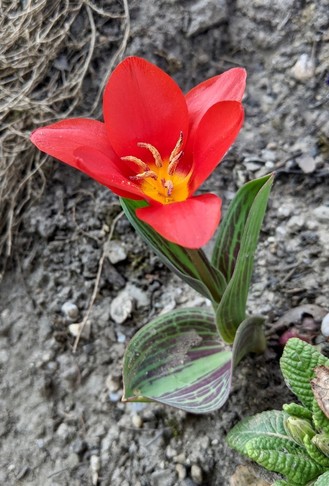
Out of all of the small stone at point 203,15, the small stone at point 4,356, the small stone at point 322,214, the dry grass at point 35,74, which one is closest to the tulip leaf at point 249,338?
the small stone at point 322,214

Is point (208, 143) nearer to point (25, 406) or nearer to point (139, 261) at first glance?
point (139, 261)

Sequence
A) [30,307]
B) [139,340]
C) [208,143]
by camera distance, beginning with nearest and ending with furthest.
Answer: [208,143]
[139,340]
[30,307]

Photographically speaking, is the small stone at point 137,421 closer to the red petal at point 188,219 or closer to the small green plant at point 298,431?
the small green plant at point 298,431

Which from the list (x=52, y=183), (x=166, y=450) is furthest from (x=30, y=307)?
(x=166, y=450)

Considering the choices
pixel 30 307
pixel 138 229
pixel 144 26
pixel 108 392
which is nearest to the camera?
pixel 138 229

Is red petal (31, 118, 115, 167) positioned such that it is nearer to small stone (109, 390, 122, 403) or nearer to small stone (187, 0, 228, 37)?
small stone (109, 390, 122, 403)

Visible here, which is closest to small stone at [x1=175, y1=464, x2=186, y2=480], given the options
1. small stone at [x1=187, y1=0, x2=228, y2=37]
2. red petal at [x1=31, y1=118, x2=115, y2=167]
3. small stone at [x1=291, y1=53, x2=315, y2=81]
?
red petal at [x1=31, y1=118, x2=115, y2=167]
